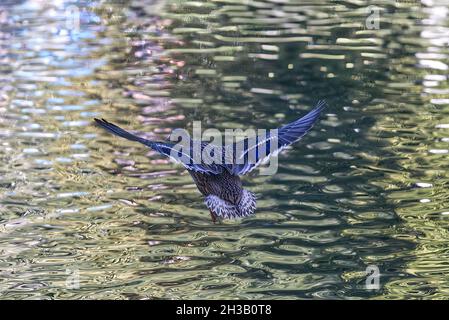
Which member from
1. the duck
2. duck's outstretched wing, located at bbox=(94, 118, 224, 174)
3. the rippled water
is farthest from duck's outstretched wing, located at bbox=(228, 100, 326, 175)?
the rippled water

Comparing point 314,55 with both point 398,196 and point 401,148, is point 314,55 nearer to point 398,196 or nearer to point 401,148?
point 401,148

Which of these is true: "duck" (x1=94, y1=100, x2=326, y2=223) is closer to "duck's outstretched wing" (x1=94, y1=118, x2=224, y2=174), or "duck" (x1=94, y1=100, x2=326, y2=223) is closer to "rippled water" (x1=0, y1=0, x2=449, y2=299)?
"duck's outstretched wing" (x1=94, y1=118, x2=224, y2=174)

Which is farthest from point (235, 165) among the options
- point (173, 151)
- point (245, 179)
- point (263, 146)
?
point (245, 179)

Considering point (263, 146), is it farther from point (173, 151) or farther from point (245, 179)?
point (245, 179)

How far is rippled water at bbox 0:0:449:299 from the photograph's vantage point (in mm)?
6996

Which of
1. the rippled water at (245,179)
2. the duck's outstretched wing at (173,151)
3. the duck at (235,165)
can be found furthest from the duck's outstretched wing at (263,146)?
the rippled water at (245,179)

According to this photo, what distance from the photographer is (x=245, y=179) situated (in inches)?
360

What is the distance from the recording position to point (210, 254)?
23.9 feet

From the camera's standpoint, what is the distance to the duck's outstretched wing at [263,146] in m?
6.56

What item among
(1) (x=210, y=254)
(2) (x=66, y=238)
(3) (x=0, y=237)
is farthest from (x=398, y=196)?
(3) (x=0, y=237)

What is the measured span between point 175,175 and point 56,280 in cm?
262

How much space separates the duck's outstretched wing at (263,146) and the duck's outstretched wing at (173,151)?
0.59 feet

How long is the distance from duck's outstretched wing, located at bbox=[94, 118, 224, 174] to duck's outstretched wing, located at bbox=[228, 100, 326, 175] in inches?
7.1

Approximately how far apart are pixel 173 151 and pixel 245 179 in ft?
10.1
